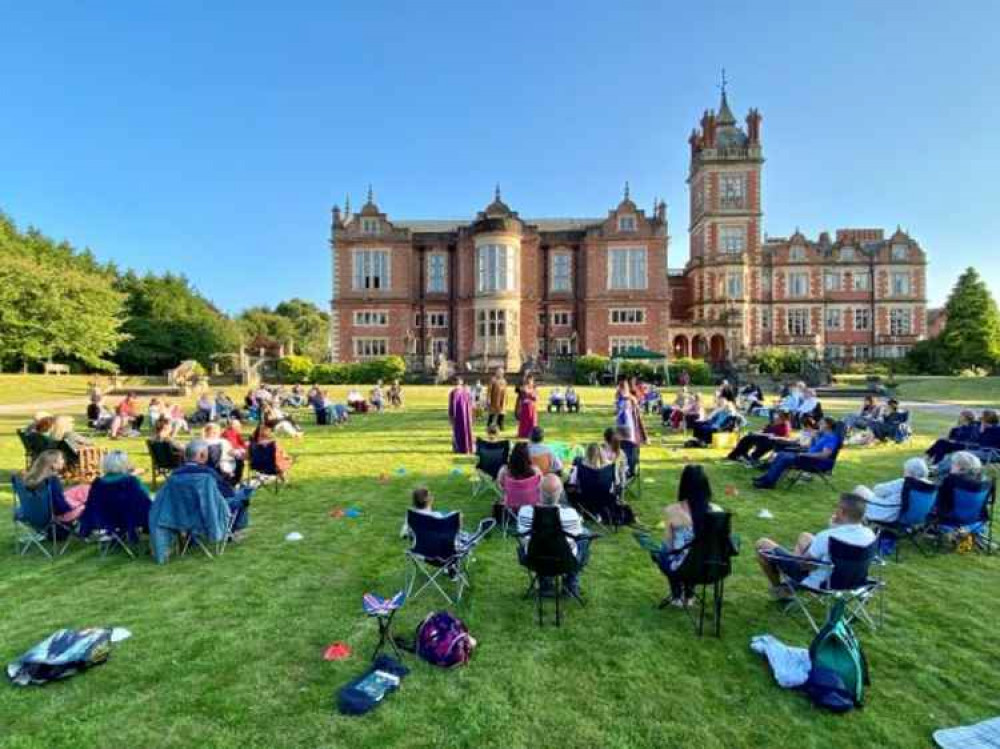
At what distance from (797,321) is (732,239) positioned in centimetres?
984

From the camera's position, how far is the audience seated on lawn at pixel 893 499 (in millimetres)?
6684

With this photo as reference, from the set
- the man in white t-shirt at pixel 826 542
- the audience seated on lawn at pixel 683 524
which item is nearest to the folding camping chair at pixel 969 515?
the man in white t-shirt at pixel 826 542

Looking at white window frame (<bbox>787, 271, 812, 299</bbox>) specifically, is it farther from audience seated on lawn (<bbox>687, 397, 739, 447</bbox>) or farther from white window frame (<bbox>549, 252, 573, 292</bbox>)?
audience seated on lawn (<bbox>687, 397, 739, 447</bbox>)

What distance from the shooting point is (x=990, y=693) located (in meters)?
3.99

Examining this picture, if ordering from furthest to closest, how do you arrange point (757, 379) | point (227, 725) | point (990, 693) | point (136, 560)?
1. point (757, 379)
2. point (136, 560)
3. point (990, 693)
4. point (227, 725)

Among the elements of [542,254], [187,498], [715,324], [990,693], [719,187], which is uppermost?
[719,187]

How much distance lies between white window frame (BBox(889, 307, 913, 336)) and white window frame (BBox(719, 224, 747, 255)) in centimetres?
1554

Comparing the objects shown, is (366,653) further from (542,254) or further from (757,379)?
(542,254)

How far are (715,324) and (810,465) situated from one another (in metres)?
41.0

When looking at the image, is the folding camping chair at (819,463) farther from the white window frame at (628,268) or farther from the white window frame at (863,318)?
the white window frame at (863,318)

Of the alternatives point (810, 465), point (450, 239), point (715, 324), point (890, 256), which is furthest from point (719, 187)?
point (810, 465)

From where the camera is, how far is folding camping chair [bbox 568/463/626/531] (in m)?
7.27

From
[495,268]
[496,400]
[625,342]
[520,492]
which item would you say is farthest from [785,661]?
[625,342]

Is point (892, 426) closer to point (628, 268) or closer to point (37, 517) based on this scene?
point (37, 517)
